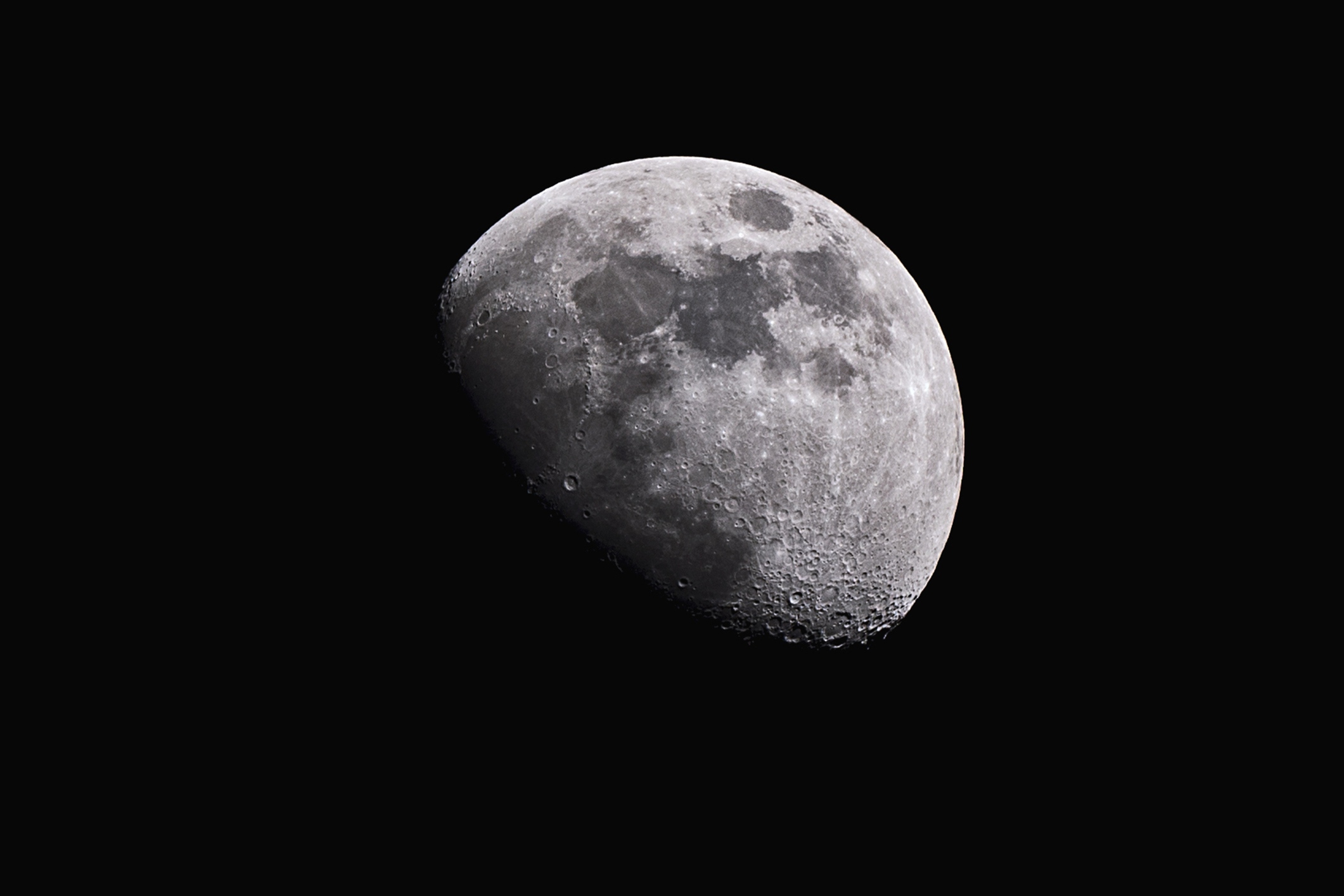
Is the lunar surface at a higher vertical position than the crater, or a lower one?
lower

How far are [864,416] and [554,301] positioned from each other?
113cm

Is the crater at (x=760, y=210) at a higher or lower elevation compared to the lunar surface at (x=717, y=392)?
higher

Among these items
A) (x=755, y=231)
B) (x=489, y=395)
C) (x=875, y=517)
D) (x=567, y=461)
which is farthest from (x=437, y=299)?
(x=875, y=517)

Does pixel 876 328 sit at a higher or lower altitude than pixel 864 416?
higher

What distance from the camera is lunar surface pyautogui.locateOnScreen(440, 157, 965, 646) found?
3.38 metres

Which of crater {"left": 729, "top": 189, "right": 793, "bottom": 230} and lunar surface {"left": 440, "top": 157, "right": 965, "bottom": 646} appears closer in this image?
lunar surface {"left": 440, "top": 157, "right": 965, "bottom": 646}

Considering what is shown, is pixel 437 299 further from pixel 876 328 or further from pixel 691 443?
pixel 876 328

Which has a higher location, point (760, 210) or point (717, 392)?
point (760, 210)

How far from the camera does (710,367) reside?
11.1 ft

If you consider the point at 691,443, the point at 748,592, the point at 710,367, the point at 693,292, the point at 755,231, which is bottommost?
the point at 748,592

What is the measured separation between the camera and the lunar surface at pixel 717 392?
3.38 metres

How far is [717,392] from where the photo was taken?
336 centimetres

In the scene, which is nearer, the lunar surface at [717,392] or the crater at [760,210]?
the lunar surface at [717,392]

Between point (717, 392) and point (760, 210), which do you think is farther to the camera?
point (760, 210)
